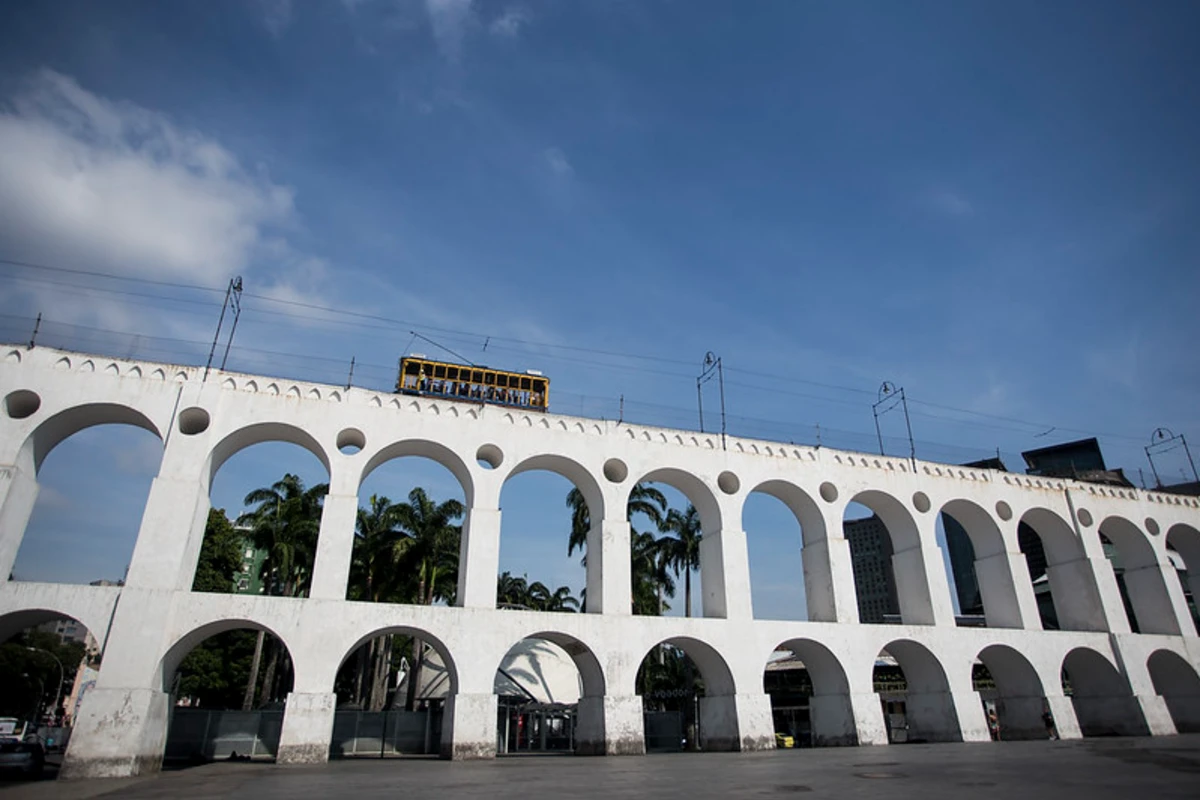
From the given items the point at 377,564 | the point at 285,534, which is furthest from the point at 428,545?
the point at 285,534

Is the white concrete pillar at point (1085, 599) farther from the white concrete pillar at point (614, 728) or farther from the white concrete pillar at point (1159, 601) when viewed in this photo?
the white concrete pillar at point (614, 728)

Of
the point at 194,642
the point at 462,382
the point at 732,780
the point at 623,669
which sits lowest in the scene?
the point at 732,780

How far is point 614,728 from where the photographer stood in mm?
21234

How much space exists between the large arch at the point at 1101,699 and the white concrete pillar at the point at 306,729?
2670cm

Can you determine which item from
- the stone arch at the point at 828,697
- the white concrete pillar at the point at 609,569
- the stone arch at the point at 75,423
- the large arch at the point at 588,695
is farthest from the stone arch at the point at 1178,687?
the stone arch at the point at 75,423

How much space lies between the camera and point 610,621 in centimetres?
2220

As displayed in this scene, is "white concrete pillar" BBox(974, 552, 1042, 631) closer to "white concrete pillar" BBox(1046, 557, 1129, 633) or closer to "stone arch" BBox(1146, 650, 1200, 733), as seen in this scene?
"white concrete pillar" BBox(1046, 557, 1129, 633)

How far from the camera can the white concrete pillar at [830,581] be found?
25.3 metres

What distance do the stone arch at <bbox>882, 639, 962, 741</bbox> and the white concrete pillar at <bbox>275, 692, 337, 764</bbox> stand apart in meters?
18.3

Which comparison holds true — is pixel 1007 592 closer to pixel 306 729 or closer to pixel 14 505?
pixel 306 729

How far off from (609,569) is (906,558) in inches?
495

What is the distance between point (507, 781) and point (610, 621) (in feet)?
30.6

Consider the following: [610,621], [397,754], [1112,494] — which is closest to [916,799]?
[610,621]

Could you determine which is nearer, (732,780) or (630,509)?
(732,780)
